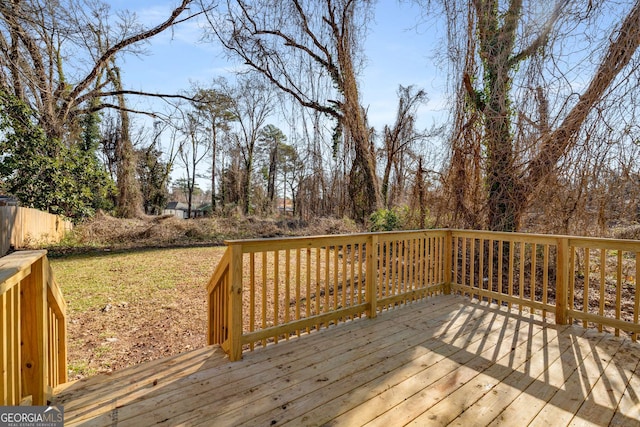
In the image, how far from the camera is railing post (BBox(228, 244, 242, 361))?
2.23m

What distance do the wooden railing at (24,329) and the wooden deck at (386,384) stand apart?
25 cm

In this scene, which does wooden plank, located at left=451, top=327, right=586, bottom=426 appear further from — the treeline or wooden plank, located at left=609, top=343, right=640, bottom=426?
the treeline

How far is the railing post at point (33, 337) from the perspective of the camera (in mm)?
1544

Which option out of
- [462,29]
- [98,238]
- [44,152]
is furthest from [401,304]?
[44,152]

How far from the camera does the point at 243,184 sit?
1794cm

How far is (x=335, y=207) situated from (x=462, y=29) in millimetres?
6638

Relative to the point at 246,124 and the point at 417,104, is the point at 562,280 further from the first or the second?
the point at 246,124

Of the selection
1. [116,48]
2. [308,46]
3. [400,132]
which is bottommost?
[308,46]

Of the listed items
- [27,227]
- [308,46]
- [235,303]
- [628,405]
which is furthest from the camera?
[27,227]

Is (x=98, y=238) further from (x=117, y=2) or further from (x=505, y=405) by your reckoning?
(x=505, y=405)

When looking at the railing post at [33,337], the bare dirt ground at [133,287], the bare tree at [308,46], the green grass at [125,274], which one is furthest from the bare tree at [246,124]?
the railing post at [33,337]

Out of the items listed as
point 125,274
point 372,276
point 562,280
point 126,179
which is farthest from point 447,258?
point 126,179

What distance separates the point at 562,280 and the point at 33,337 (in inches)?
168

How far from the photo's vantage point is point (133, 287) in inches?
202
